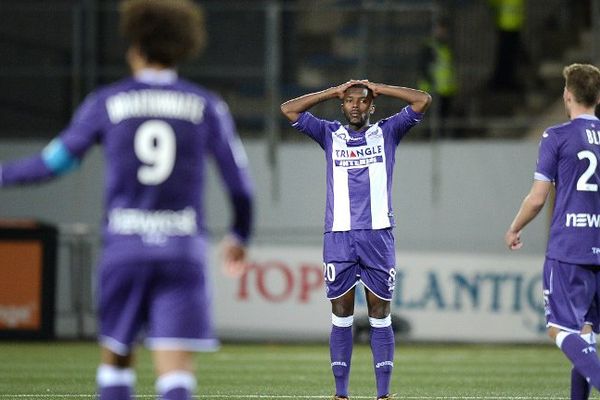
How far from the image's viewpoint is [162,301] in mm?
5969

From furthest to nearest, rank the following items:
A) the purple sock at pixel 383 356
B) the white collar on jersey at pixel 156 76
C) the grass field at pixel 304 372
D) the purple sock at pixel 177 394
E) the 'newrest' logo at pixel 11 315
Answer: the 'newrest' logo at pixel 11 315, the grass field at pixel 304 372, the purple sock at pixel 383 356, the white collar on jersey at pixel 156 76, the purple sock at pixel 177 394

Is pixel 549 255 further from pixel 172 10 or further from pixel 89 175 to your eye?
pixel 89 175

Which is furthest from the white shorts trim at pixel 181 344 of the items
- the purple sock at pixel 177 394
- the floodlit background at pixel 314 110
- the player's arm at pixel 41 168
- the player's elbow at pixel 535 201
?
the floodlit background at pixel 314 110

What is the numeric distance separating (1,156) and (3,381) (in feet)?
30.4

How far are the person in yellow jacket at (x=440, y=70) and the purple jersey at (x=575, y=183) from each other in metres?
11.8

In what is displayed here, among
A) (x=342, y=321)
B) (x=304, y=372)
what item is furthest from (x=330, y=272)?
(x=304, y=372)

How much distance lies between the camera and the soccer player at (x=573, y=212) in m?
8.64

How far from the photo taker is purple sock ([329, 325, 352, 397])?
34.1 ft

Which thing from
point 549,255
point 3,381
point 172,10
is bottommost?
point 3,381

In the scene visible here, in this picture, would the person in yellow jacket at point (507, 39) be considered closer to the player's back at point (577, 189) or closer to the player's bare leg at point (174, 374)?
the player's back at point (577, 189)

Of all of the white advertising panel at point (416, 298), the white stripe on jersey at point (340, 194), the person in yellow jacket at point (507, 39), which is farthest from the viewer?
the person in yellow jacket at point (507, 39)

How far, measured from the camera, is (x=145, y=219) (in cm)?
597

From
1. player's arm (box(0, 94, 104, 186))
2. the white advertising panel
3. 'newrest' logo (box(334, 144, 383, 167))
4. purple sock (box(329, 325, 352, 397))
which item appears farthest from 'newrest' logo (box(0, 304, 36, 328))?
player's arm (box(0, 94, 104, 186))

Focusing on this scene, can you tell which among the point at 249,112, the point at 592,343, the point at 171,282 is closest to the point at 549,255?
the point at 592,343
